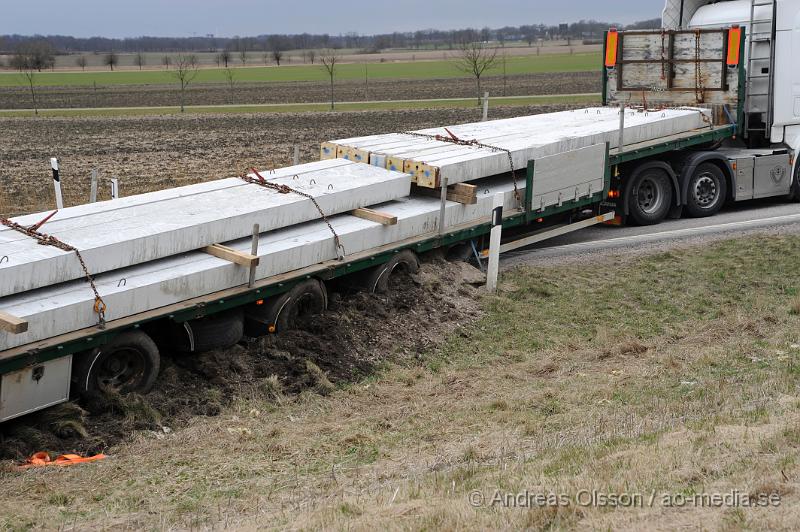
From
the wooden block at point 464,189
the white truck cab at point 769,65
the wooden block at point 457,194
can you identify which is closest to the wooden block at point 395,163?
the wooden block at point 457,194

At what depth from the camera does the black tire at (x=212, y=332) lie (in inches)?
A: 359

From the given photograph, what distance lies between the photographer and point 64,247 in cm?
844

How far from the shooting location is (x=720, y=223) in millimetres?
16125

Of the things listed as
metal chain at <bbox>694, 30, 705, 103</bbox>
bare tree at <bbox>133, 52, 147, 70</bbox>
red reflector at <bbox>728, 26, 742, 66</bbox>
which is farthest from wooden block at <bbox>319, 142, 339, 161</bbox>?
bare tree at <bbox>133, 52, 147, 70</bbox>

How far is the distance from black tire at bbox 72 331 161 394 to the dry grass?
820mm

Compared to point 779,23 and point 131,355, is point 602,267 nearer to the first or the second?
point 779,23

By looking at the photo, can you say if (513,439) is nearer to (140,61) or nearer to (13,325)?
(13,325)

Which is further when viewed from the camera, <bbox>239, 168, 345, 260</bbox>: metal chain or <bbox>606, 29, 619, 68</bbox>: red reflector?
<bbox>606, 29, 619, 68</bbox>: red reflector

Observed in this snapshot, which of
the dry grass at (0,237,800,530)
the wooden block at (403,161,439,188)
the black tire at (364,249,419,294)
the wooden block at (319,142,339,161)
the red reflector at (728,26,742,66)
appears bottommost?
the dry grass at (0,237,800,530)

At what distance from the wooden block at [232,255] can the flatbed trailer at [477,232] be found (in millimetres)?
315

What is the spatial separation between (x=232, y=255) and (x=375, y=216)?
2299mm

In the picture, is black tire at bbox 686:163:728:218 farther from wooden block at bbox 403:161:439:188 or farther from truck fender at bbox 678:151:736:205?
wooden block at bbox 403:161:439:188

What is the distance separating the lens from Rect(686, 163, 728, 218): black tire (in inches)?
643

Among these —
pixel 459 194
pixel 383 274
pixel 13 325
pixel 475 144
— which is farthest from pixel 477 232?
pixel 13 325
